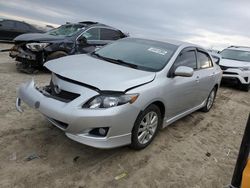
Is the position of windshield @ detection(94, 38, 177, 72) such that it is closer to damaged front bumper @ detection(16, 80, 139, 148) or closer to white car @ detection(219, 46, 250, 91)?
damaged front bumper @ detection(16, 80, 139, 148)

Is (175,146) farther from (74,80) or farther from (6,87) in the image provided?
A: (6,87)

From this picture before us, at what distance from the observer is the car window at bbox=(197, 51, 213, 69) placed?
213 inches

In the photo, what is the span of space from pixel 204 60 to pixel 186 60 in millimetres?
1044

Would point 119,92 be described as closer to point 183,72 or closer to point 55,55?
point 183,72

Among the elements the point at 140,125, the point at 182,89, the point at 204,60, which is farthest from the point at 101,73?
the point at 204,60

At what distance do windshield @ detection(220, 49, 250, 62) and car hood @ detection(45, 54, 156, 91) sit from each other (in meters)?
8.30

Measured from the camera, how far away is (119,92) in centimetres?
328

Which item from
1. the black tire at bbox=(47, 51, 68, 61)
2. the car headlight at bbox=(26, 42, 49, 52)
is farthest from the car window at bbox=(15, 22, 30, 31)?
the black tire at bbox=(47, 51, 68, 61)

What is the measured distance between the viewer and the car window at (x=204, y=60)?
17.7 ft

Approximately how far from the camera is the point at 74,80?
341cm

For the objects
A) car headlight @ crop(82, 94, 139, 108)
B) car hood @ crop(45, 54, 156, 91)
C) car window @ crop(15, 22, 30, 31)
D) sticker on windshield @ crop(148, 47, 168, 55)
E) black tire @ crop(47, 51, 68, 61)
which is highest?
sticker on windshield @ crop(148, 47, 168, 55)

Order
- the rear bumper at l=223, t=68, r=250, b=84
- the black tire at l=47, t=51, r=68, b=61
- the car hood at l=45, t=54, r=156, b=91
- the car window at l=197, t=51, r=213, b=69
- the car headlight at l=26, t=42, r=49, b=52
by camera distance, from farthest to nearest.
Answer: the rear bumper at l=223, t=68, r=250, b=84 → the black tire at l=47, t=51, r=68, b=61 → the car headlight at l=26, t=42, r=49, b=52 → the car window at l=197, t=51, r=213, b=69 → the car hood at l=45, t=54, r=156, b=91

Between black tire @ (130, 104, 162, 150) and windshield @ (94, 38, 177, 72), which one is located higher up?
windshield @ (94, 38, 177, 72)

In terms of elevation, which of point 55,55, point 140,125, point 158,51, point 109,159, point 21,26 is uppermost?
point 158,51
